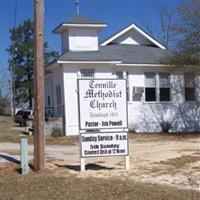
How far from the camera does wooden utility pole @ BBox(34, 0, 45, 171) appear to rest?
1412cm

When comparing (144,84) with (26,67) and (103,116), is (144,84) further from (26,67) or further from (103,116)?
(26,67)

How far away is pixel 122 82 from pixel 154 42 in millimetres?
21247

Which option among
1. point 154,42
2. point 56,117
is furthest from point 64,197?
point 154,42

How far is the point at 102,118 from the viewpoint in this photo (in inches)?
562

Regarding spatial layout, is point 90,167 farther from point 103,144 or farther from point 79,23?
point 79,23

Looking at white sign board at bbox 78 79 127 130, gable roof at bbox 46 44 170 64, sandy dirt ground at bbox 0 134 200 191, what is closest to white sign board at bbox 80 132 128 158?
white sign board at bbox 78 79 127 130

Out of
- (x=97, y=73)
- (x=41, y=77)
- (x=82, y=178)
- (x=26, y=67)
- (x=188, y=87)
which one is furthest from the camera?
(x=26, y=67)

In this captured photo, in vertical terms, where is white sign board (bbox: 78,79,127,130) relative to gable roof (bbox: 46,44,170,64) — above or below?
below

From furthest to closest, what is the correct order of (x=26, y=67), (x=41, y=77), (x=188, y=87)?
(x=26, y=67), (x=188, y=87), (x=41, y=77)

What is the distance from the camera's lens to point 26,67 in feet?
204

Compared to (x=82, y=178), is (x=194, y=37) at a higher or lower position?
higher

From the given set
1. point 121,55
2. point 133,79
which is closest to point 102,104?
point 133,79

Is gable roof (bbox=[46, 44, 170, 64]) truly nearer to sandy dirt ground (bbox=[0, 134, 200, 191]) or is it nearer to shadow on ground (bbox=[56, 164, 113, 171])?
sandy dirt ground (bbox=[0, 134, 200, 191])

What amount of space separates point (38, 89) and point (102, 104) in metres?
1.78
